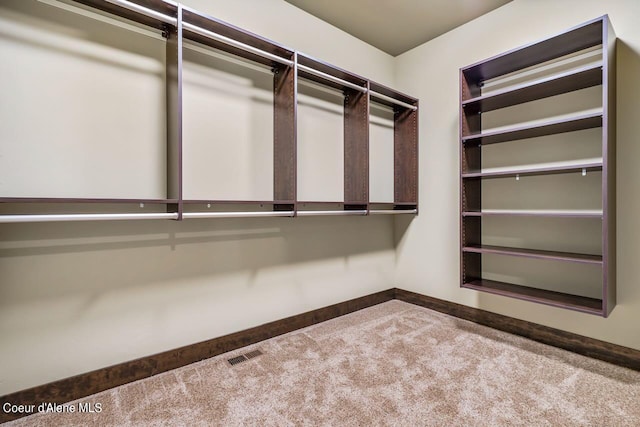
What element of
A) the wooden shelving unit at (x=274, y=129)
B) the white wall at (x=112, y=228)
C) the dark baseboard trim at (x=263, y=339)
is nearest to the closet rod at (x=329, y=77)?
the wooden shelving unit at (x=274, y=129)

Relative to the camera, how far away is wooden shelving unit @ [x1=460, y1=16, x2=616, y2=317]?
1.97 meters

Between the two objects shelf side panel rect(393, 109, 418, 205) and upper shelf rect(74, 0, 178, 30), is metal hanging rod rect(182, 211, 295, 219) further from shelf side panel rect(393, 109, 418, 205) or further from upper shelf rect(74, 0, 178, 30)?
shelf side panel rect(393, 109, 418, 205)

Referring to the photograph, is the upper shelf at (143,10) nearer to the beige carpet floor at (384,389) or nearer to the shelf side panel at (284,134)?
the shelf side panel at (284,134)

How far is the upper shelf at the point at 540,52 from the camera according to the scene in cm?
206

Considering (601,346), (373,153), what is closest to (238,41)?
(373,153)

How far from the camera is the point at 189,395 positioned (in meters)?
1.77

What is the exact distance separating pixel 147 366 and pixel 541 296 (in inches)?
108

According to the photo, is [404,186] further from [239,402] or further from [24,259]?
[24,259]

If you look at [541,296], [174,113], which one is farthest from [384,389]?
[174,113]

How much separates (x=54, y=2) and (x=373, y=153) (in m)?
2.64

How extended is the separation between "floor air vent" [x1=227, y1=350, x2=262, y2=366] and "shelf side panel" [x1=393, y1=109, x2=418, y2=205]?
1.95m

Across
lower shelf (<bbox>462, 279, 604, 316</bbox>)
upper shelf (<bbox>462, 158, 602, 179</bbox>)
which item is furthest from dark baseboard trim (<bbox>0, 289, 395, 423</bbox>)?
upper shelf (<bbox>462, 158, 602, 179</bbox>)

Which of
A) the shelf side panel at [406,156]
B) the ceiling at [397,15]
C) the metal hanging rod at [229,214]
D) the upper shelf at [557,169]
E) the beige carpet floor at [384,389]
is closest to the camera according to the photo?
the beige carpet floor at [384,389]

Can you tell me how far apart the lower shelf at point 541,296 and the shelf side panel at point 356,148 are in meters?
1.19
